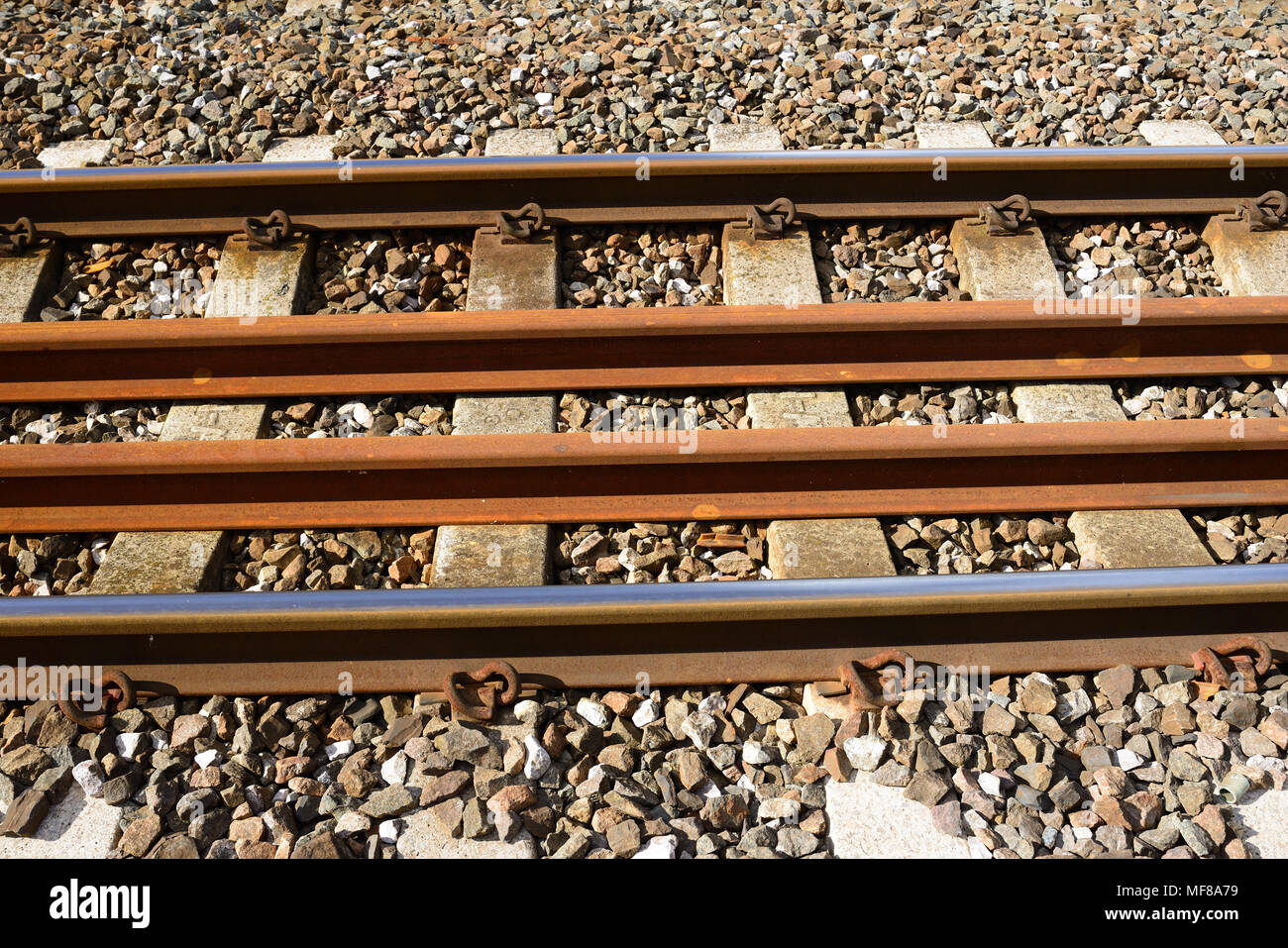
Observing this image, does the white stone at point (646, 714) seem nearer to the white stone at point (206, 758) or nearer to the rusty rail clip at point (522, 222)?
the white stone at point (206, 758)

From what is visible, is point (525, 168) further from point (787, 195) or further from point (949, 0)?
point (949, 0)

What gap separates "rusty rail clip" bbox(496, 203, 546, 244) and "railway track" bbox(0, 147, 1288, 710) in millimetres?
18

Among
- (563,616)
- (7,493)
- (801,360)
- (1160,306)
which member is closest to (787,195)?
(801,360)

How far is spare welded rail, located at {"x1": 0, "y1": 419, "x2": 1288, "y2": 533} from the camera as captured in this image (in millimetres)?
3506

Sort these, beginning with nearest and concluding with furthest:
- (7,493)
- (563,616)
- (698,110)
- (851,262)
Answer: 1. (563,616)
2. (7,493)
3. (851,262)
4. (698,110)

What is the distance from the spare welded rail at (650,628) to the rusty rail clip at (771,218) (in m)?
2.05

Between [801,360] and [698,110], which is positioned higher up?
[698,110]

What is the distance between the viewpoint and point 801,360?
4031 mm

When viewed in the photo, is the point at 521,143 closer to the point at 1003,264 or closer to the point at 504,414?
the point at 504,414

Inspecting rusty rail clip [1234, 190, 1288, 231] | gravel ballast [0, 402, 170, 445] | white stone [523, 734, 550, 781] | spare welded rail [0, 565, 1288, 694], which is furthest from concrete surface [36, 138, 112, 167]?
rusty rail clip [1234, 190, 1288, 231]

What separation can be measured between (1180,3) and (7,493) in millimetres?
7246

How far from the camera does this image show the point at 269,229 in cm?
448

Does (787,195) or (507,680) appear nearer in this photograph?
(507,680)
